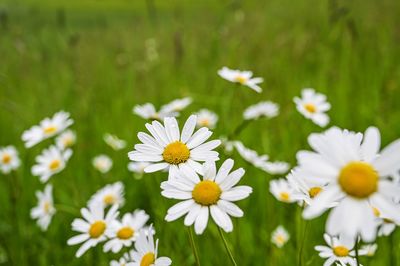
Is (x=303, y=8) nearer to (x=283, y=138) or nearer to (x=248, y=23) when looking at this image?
(x=248, y=23)

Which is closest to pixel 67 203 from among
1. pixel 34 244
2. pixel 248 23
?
pixel 34 244

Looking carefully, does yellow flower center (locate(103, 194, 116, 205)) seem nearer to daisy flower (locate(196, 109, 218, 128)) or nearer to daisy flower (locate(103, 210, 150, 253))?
daisy flower (locate(103, 210, 150, 253))

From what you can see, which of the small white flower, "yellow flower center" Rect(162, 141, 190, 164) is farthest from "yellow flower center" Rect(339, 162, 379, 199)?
the small white flower

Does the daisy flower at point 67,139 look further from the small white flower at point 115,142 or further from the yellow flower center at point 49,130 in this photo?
the yellow flower center at point 49,130

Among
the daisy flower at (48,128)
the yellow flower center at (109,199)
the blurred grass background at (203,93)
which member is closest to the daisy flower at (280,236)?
the blurred grass background at (203,93)

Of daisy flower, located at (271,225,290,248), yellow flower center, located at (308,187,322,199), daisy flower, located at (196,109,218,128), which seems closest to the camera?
yellow flower center, located at (308,187,322,199)

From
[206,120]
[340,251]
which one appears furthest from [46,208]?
[340,251]
